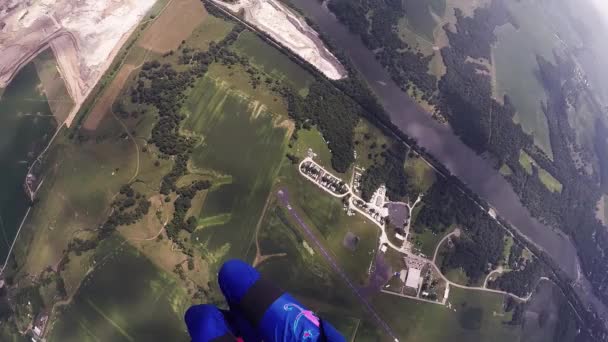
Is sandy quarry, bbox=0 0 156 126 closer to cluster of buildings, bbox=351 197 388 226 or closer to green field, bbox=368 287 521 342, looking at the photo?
cluster of buildings, bbox=351 197 388 226

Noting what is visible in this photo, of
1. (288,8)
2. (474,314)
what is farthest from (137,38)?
(474,314)

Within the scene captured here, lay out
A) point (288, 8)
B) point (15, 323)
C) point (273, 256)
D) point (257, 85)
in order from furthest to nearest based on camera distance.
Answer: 1. point (288, 8)
2. point (257, 85)
3. point (273, 256)
4. point (15, 323)

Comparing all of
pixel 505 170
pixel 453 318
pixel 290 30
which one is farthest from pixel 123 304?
pixel 505 170

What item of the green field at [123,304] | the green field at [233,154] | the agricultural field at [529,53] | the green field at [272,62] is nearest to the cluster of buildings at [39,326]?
the green field at [123,304]

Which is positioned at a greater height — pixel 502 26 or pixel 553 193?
pixel 502 26

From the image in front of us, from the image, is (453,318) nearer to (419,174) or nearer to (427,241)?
(427,241)

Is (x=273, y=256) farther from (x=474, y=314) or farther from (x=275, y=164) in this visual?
(x=474, y=314)

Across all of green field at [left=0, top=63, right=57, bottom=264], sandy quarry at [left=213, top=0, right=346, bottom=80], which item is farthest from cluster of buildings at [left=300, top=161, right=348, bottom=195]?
green field at [left=0, top=63, right=57, bottom=264]
